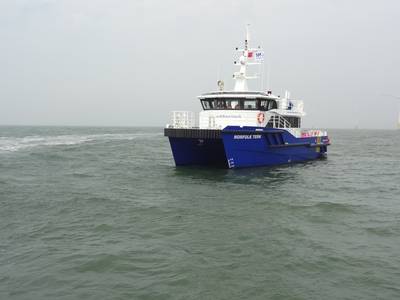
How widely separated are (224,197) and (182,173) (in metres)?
5.59

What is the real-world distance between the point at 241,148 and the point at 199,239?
32.2 ft

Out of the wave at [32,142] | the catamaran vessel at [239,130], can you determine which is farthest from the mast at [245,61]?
the wave at [32,142]

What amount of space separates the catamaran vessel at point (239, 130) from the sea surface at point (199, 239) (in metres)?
2.04

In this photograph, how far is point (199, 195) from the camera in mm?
13219

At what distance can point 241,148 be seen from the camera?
17.8 metres

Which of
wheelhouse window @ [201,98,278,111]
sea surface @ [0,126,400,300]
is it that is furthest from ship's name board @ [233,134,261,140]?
sea surface @ [0,126,400,300]

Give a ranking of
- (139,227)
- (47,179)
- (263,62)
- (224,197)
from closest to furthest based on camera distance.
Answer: (139,227), (224,197), (47,179), (263,62)

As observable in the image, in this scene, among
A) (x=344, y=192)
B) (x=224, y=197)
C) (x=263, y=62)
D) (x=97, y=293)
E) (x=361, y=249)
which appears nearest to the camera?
(x=97, y=293)

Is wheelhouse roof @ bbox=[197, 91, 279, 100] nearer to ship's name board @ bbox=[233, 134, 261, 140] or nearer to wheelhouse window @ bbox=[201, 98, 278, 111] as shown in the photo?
wheelhouse window @ bbox=[201, 98, 278, 111]

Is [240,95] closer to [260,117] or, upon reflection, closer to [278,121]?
[260,117]

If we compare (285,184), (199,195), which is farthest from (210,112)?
(199,195)

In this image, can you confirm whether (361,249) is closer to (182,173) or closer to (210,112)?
(182,173)

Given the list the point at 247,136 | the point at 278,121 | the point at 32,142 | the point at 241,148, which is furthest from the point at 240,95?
the point at 32,142

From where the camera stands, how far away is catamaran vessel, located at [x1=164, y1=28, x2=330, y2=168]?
17.5m
